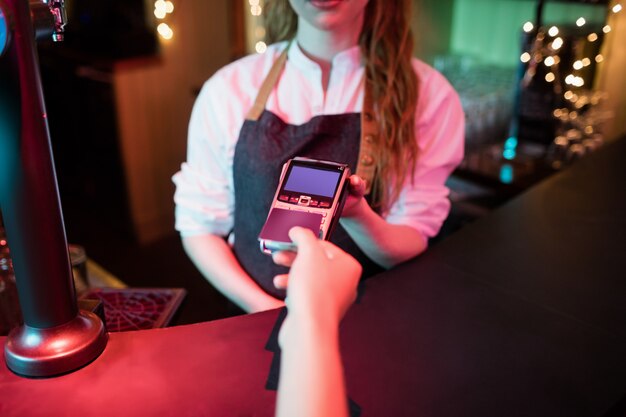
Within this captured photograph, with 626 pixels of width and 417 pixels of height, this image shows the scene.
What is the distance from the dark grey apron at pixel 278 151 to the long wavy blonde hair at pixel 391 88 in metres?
0.04

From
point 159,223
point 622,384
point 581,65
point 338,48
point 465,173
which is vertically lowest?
point 159,223

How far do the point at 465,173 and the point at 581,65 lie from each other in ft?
1.37

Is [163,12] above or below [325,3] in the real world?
below

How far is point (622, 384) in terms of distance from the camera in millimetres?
737

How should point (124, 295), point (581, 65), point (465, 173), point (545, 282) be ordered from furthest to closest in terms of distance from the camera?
point (465, 173) → point (581, 65) → point (124, 295) → point (545, 282)

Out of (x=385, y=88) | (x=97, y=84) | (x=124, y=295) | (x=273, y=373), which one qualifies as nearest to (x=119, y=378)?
(x=273, y=373)

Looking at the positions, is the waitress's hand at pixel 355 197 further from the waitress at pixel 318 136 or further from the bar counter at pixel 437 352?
the waitress at pixel 318 136

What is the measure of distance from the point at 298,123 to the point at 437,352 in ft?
1.86

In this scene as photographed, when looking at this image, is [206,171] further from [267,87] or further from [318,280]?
[318,280]

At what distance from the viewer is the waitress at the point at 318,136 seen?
3.81ft

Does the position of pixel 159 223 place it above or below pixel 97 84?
below

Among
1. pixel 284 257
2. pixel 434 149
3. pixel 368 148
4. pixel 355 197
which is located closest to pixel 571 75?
pixel 434 149

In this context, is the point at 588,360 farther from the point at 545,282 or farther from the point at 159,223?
the point at 159,223

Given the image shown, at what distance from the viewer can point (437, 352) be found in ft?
2.54
